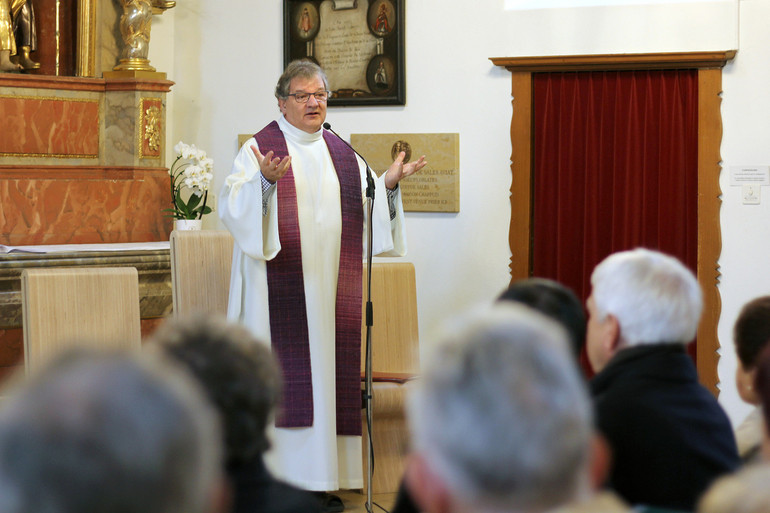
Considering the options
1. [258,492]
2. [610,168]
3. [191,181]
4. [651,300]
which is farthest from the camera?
[191,181]

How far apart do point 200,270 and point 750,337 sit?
320 centimetres

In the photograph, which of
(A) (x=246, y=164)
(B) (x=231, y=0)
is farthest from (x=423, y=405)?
(B) (x=231, y=0)

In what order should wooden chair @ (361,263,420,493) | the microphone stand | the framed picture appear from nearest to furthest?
the microphone stand
wooden chair @ (361,263,420,493)
the framed picture

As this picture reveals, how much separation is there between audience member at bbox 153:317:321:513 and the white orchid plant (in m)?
5.55

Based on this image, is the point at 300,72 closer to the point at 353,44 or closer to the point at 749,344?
the point at 353,44

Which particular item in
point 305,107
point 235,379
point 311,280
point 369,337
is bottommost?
point 369,337

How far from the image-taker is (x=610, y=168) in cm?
695

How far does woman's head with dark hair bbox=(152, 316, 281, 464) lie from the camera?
1.54 m

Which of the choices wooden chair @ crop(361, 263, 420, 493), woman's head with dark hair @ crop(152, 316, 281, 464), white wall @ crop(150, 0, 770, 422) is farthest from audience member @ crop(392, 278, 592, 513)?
white wall @ crop(150, 0, 770, 422)

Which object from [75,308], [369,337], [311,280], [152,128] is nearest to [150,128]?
[152,128]

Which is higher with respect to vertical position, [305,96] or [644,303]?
[305,96]

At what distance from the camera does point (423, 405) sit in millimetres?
1171

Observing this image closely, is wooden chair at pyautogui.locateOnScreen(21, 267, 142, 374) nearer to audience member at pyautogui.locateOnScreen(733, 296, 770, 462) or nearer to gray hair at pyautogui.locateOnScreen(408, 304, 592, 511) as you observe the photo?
audience member at pyautogui.locateOnScreen(733, 296, 770, 462)

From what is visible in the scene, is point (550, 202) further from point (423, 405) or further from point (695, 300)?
point (423, 405)
